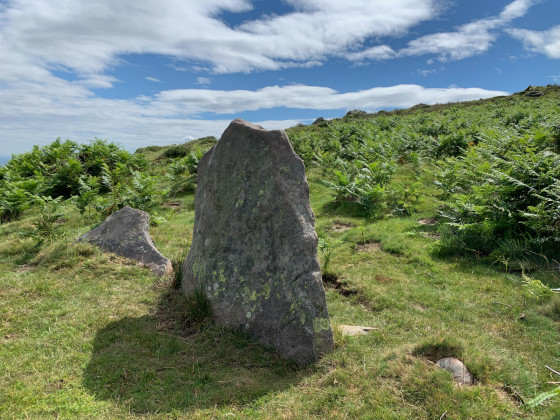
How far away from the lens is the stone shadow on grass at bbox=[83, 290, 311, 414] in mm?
4078

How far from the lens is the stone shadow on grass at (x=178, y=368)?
4078mm

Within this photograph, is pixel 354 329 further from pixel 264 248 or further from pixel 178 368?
pixel 178 368

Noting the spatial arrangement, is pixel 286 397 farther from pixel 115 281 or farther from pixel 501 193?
pixel 501 193

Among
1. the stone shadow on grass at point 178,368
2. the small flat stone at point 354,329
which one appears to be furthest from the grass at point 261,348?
the small flat stone at point 354,329

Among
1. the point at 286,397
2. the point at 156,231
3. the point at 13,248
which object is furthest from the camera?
the point at 156,231

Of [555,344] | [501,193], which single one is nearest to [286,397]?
[555,344]

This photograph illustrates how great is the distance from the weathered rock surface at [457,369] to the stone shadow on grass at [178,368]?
166 centimetres

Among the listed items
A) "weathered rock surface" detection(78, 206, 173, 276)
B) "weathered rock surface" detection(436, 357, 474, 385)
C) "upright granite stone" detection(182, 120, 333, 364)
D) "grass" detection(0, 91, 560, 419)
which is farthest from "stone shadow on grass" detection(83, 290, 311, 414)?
"weathered rock surface" detection(78, 206, 173, 276)

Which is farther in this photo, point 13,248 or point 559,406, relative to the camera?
point 13,248

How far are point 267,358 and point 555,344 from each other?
4056 mm

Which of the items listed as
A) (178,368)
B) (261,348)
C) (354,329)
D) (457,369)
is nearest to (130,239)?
(178,368)

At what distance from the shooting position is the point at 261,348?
16.1ft

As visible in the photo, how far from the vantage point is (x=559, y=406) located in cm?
368

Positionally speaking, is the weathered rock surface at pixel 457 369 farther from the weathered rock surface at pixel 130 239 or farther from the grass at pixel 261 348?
the weathered rock surface at pixel 130 239
